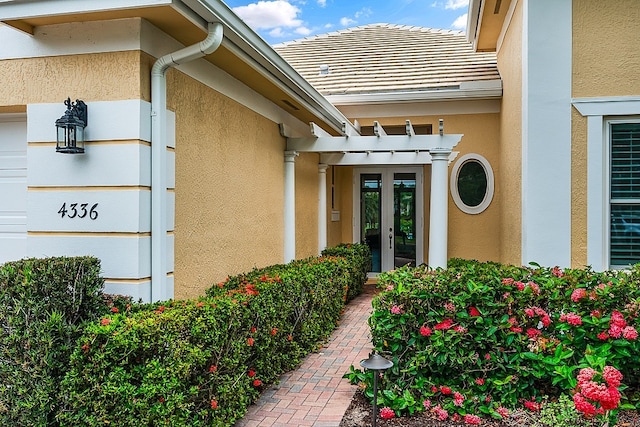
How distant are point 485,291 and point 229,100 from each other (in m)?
3.60

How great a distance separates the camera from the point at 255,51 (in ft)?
17.0

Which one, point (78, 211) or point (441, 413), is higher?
point (78, 211)

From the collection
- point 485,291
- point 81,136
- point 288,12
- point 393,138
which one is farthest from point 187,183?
point 288,12

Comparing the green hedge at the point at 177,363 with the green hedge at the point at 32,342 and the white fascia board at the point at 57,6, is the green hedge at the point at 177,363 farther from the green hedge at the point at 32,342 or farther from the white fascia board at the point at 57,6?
the white fascia board at the point at 57,6

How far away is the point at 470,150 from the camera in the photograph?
10.6 metres

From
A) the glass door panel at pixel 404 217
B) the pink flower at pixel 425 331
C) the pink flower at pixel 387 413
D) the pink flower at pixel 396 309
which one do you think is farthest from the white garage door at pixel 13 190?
the glass door panel at pixel 404 217

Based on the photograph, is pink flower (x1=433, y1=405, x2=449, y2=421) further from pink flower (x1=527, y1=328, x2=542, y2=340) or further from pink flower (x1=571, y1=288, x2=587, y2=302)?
pink flower (x1=571, y1=288, x2=587, y2=302)

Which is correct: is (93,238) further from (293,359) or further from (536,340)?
(536,340)

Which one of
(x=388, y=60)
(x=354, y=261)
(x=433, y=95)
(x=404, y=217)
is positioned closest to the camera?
(x=354, y=261)

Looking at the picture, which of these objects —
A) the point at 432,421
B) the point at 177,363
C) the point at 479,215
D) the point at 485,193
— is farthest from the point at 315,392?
the point at 485,193

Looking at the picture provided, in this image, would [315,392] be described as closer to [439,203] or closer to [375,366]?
[375,366]

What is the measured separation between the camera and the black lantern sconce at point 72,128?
4012 millimetres

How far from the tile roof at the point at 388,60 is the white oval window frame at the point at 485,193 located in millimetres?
1549

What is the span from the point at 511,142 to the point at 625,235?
8.83 ft
